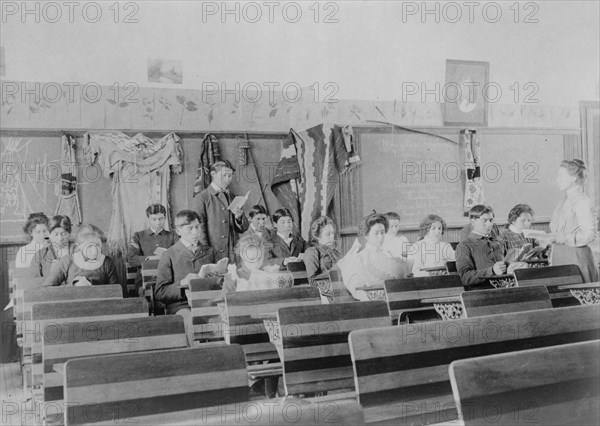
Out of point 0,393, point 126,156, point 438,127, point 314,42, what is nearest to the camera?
point 0,393

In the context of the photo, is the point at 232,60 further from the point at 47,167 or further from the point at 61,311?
the point at 61,311

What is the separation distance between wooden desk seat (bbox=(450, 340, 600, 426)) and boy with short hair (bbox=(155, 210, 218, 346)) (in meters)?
2.89

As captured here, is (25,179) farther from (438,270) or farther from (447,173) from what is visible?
(447,173)

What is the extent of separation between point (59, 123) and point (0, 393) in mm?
2443

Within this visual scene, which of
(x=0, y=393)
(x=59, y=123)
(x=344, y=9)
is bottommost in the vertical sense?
(x=0, y=393)

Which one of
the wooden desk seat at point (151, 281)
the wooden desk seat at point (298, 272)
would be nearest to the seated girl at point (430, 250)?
the wooden desk seat at point (298, 272)

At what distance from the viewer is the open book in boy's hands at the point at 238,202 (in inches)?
247

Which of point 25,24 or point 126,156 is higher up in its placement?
point 25,24

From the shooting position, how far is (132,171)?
6.01 meters

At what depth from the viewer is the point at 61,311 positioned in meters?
2.49

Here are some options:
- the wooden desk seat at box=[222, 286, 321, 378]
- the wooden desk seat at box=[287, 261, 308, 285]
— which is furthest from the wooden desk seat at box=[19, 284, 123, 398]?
the wooden desk seat at box=[287, 261, 308, 285]

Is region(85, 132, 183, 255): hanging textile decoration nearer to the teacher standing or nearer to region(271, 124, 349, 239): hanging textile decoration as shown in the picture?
region(271, 124, 349, 239): hanging textile decoration

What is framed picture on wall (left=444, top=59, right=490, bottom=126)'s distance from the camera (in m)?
7.09

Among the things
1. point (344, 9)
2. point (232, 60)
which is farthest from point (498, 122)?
point (232, 60)
